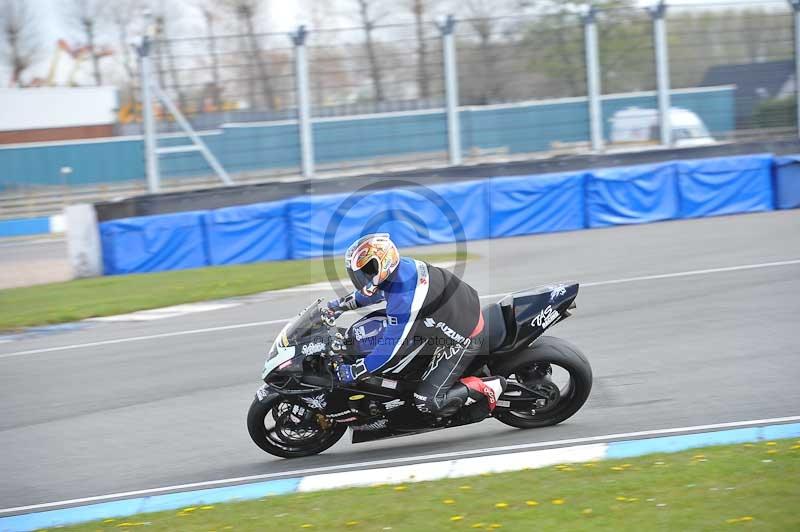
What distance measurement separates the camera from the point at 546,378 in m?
7.57

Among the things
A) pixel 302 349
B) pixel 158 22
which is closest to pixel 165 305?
pixel 302 349

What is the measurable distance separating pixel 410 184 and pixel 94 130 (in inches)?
882

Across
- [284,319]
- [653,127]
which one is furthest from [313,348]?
[653,127]

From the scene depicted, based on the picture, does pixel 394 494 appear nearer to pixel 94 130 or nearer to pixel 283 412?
pixel 283 412

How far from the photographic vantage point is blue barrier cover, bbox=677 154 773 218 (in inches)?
818

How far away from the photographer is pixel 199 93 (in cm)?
2164

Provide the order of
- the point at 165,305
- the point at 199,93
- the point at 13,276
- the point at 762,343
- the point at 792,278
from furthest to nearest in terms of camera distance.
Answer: the point at 199,93
the point at 13,276
the point at 165,305
the point at 792,278
the point at 762,343

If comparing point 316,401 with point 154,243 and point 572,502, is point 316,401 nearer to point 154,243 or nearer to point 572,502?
point 572,502

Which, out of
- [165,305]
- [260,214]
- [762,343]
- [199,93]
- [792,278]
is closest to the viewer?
[762,343]

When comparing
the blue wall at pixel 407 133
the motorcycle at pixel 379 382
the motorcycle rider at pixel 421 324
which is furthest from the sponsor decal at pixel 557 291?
the blue wall at pixel 407 133

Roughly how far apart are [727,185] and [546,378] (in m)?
14.8

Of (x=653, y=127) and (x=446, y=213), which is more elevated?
(x=653, y=127)

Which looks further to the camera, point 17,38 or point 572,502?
point 17,38

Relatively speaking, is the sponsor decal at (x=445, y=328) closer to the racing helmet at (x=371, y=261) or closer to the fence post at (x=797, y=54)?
the racing helmet at (x=371, y=261)
